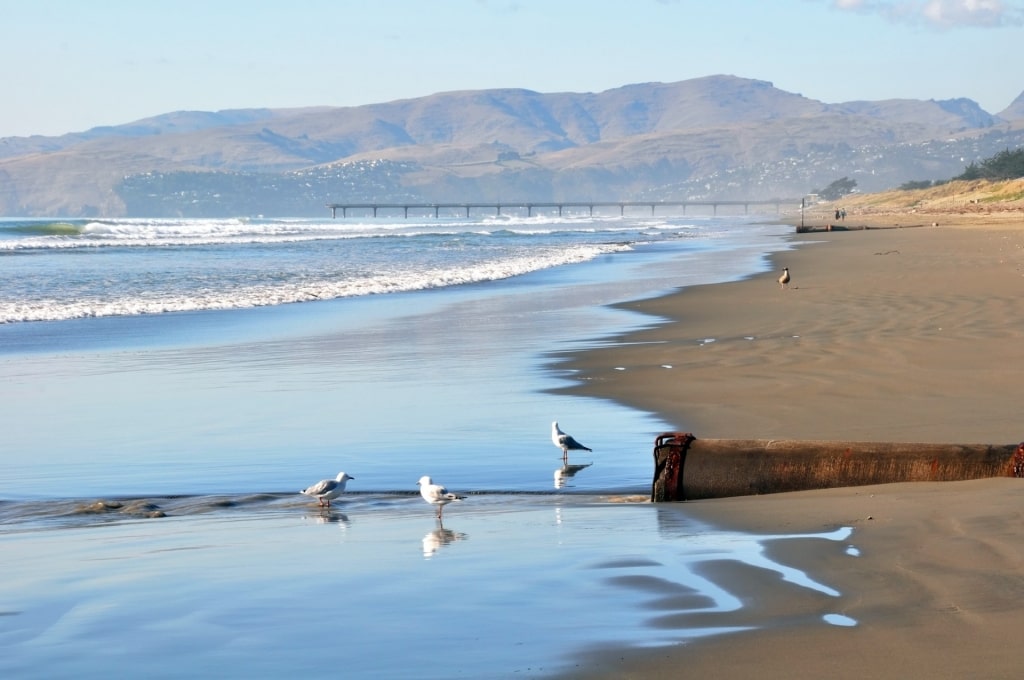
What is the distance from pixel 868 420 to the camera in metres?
10.1

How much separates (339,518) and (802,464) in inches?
105

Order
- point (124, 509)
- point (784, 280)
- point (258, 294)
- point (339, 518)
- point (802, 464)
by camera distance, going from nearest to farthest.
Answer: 1. point (802, 464)
2. point (339, 518)
3. point (124, 509)
4. point (784, 280)
5. point (258, 294)

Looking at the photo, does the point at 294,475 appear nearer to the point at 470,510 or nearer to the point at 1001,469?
the point at 470,510

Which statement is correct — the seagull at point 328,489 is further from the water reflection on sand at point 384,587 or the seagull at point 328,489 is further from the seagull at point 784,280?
the seagull at point 784,280

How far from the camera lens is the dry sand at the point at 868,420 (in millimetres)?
4703

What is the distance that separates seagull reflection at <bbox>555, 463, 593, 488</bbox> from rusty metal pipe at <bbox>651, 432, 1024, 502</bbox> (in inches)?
39.7

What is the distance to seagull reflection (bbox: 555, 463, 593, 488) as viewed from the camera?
883cm

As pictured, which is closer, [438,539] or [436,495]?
[438,539]

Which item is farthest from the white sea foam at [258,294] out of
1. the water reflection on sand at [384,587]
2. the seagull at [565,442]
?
the water reflection on sand at [384,587]

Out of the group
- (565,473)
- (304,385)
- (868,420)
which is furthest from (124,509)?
(304,385)

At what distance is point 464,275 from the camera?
3572 centimetres

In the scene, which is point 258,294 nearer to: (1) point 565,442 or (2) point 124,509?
(1) point 565,442

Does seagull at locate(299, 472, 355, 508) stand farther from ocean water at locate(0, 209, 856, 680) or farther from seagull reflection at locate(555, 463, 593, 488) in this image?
seagull reflection at locate(555, 463, 593, 488)

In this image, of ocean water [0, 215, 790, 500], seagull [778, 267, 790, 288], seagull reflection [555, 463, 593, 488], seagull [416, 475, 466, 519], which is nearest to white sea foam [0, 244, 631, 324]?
ocean water [0, 215, 790, 500]
